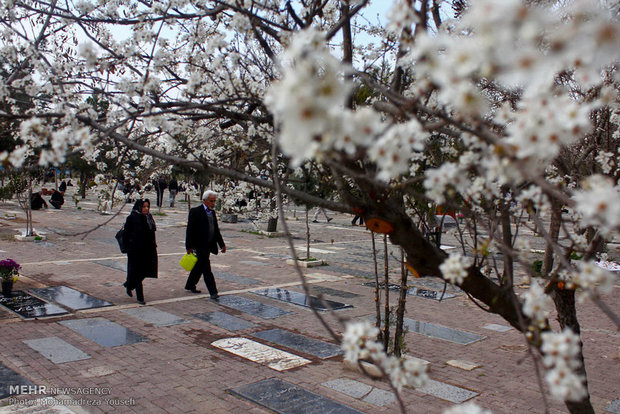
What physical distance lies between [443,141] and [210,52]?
2.92 metres

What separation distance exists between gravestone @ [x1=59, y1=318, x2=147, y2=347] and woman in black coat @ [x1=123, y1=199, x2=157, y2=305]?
3.96ft

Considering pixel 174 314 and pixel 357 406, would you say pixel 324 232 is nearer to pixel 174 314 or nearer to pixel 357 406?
pixel 174 314

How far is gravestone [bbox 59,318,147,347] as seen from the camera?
20.8 feet

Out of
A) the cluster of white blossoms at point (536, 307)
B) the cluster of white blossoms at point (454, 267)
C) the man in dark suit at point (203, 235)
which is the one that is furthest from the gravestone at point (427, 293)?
the cluster of white blossoms at point (536, 307)

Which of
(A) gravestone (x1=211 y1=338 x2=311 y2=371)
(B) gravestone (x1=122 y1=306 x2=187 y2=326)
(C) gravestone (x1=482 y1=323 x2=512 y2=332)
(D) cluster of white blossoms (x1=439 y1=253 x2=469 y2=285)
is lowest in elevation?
(A) gravestone (x1=211 y1=338 x2=311 y2=371)

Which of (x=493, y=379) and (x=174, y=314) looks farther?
(x=174, y=314)

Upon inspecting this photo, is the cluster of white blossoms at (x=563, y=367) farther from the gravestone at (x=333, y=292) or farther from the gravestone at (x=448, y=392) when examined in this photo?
the gravestone at (x=333, y=292)

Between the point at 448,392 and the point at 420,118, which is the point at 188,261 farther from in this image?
the point at 420,118

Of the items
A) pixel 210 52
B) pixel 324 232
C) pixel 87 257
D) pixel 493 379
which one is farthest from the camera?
pixel 324 232

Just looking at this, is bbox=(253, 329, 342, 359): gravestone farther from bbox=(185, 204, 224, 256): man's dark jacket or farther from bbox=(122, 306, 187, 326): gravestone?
bbox=(185, 204, 224, 256): man's dark jacket

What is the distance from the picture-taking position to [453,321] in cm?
807

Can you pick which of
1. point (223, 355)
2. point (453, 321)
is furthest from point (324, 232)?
point (223, 355)

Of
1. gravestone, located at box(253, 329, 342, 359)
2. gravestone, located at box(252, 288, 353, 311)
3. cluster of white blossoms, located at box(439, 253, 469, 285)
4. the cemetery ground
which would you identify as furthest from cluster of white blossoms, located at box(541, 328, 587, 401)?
gravestone, located at box(252, 288, 353, 311)

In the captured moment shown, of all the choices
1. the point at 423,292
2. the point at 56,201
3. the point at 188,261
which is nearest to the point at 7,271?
the point at 188,261
